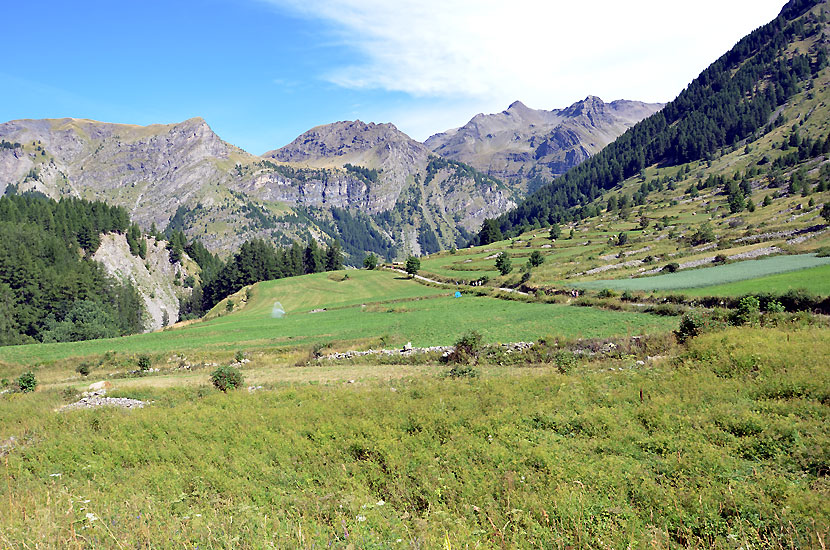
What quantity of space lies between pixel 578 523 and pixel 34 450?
17.9 metres

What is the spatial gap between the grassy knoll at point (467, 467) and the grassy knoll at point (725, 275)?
104 feet

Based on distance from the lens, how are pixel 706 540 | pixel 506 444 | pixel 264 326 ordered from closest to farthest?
pixel 706 540, pixel 506 444, pixel 264 326

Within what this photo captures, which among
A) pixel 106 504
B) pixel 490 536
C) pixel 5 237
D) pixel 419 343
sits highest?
pixel 5 237

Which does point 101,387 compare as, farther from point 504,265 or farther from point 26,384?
point 504,265

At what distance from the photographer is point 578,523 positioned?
24.5 ft

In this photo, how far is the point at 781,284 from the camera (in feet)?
117

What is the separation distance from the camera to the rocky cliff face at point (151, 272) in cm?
16325

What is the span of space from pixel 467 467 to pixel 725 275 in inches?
2039

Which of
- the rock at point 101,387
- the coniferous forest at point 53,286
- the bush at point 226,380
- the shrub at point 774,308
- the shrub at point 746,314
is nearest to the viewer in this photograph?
the shrub at point 746,314

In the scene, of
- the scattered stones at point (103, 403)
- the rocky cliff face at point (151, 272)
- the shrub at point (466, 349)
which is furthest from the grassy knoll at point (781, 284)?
the rocky cliff face at point (151, 272)

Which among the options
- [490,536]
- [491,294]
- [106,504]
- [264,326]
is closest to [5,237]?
[264,326]

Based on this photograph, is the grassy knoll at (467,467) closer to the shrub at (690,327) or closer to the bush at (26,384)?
the shrub at (690,327)

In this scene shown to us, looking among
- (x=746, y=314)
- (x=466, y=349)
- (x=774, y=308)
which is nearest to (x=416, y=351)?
(x=466, y=349)

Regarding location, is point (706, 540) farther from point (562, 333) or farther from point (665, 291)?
point (665, 291)
